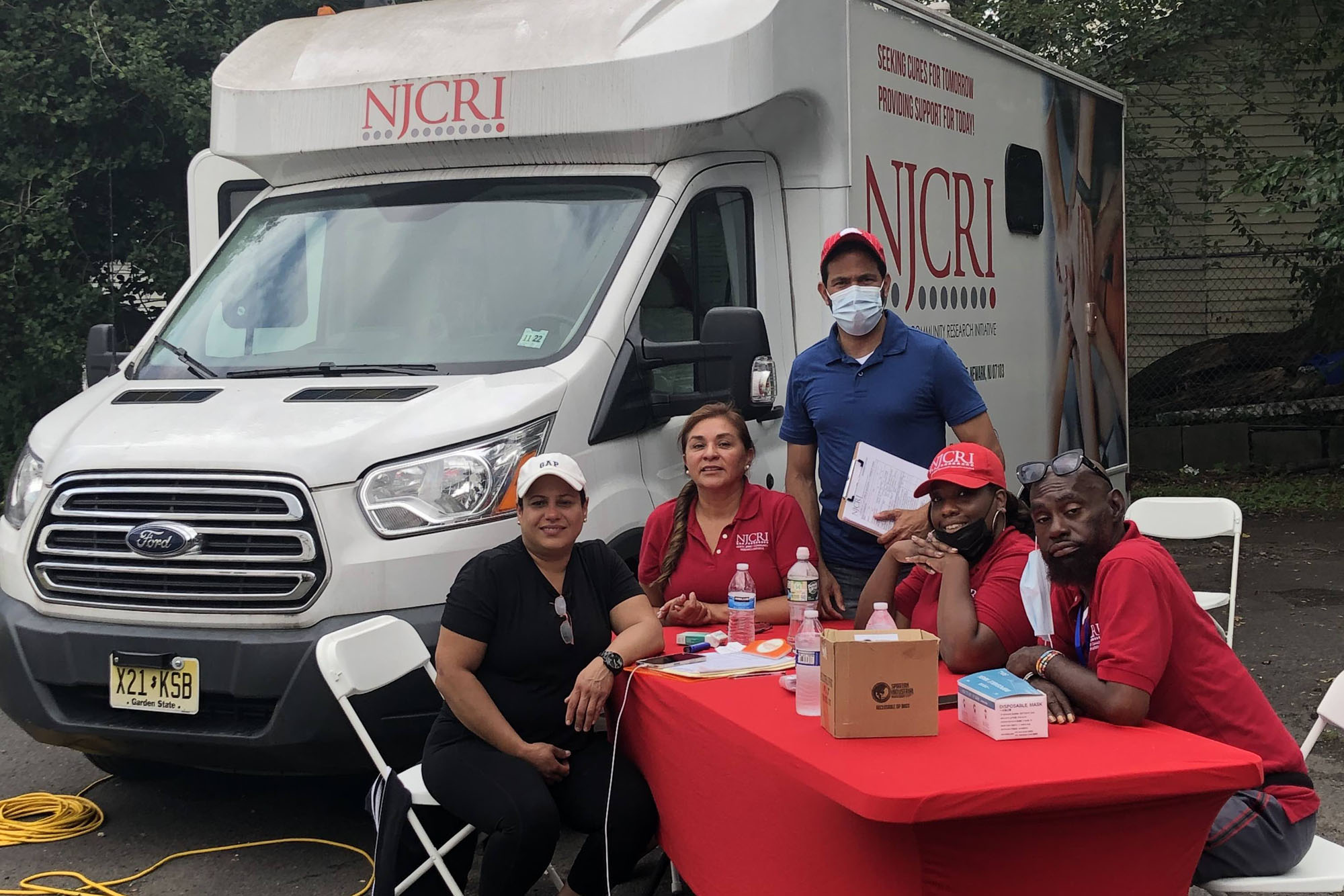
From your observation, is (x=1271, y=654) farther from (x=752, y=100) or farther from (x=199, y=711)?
(x=199, y=711)

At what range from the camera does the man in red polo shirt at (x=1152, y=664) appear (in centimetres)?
313

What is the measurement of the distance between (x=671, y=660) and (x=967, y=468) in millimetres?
984

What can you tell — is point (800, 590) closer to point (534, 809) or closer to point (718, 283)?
point (534, 809)

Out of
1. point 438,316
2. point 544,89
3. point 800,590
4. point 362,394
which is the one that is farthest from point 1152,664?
point 544,89

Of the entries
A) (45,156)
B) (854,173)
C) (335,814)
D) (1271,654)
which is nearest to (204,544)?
(335,814)

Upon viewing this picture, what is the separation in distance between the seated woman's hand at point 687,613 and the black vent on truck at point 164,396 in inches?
70.0

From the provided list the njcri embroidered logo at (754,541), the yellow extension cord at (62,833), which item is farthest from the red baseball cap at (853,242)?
the yellow extension cord at (62,833)

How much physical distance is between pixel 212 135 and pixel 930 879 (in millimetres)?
4572

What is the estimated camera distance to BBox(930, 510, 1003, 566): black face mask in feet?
12.6

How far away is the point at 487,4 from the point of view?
5.82m

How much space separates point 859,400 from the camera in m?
4.75

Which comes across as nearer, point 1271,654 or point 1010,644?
point 1010,644

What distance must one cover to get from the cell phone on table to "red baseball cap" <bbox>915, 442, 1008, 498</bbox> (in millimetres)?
804

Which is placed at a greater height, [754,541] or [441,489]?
[441,489]
